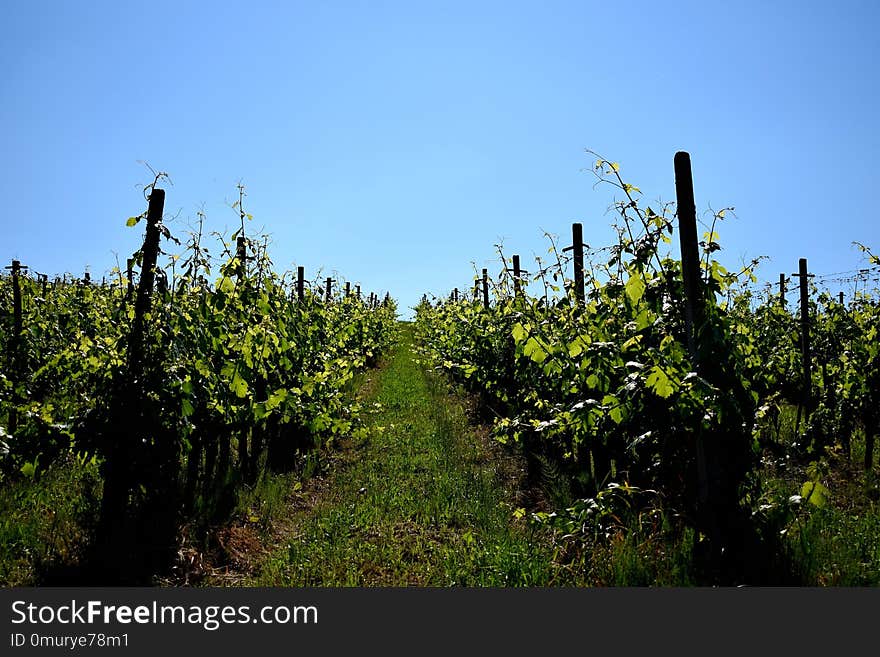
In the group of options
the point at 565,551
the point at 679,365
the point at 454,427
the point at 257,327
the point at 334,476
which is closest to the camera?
the point at 679,365

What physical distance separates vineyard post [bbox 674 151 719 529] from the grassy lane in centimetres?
113

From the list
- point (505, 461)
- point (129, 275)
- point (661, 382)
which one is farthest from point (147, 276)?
point (505, 461)

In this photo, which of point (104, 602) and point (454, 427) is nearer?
point (104, 602)

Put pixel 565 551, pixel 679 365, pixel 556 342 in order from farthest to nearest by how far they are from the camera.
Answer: pixel 556 342, pixel 565 551, pixel 679 365

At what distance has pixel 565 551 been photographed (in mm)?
4391

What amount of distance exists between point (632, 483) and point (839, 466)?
3.46 metres

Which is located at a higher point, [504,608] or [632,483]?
[632,483]

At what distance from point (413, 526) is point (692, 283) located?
3.10m

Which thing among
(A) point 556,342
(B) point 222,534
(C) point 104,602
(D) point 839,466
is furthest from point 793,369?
(C) point 104,602

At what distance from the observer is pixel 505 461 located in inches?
297

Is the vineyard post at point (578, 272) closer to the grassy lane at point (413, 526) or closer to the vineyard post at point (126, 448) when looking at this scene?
the grassy lane at point (413, 526)

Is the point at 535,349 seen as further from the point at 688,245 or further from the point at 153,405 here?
the point at 153,405

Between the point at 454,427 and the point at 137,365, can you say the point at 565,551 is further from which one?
the point at 454,427

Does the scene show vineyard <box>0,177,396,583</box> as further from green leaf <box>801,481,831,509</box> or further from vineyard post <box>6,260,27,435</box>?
green leaf <box>801,481,831,509</box>
